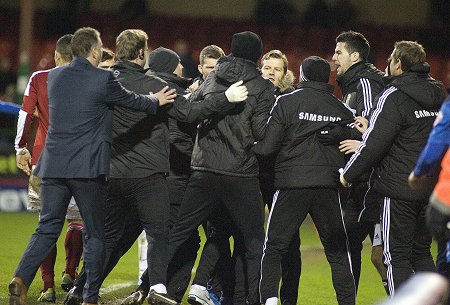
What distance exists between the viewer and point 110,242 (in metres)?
6.94

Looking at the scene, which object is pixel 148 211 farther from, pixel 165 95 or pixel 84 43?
pixel 84 43

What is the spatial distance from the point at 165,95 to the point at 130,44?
488 mm

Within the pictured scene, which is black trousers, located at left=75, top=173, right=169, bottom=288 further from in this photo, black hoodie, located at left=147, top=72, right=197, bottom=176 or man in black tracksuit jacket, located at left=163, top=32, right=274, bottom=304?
black hoodie, located at left=147, top=72, right=197, bottom=176

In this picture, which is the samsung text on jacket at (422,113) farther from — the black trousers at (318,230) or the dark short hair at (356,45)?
the dark short hair at (356,45)

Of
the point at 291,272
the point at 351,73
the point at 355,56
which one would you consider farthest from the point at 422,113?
the point at 291,272

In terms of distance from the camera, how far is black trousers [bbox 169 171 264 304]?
270 inches

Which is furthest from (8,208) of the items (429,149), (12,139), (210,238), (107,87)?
(429,149)

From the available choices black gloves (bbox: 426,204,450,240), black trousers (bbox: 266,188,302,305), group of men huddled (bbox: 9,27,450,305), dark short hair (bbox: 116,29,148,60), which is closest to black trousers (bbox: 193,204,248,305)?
group of men huddled (bbox: 9,27,450,305)

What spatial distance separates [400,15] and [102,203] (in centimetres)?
1663

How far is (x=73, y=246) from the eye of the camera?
26.2ft

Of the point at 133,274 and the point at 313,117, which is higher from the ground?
the point at 313,117

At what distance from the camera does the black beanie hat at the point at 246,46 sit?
273 inches

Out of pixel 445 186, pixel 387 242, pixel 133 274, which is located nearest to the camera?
pixel 445 186

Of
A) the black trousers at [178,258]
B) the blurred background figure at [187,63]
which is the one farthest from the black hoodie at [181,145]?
the blurred background figure at [187,63]
